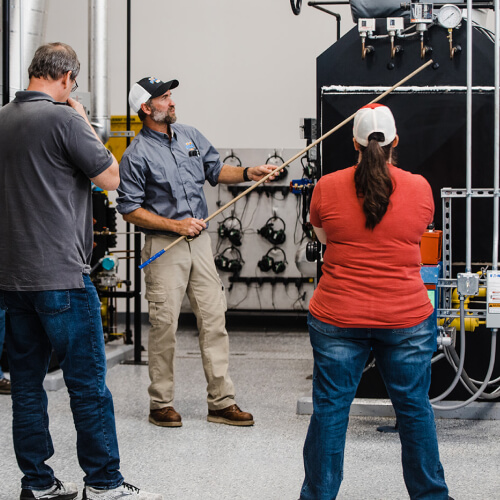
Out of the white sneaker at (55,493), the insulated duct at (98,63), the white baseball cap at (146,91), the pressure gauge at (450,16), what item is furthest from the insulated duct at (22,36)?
the white sneaker at (55,493)

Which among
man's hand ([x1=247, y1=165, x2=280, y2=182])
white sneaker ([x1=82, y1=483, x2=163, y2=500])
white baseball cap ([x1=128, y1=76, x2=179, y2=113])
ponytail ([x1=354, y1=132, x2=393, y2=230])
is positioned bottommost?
white sneaker ([x1=82, y1=483, x2=163, y2=500])

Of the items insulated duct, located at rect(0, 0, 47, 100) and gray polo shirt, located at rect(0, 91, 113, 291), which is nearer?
gray polo shirt, located at rect(0, 91, 113, 291)

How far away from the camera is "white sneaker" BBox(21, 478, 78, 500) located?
2.60 m

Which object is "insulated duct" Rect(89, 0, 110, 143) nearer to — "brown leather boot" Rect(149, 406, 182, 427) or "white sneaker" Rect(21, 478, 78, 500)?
"brown leather boot" Rect(149, 406, 182, 427)

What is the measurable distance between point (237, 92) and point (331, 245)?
17.7ft

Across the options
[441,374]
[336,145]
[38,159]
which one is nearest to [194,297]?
[336,145]

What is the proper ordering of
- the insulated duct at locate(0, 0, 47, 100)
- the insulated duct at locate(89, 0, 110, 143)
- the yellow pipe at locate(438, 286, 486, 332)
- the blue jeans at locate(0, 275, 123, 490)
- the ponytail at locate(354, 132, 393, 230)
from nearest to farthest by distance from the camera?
the ponytail at locate(354, 132, 393, 230), the blue jeans at locate(0, 275, 123, 490), the yellow pipe at locate(438, 286, 486, 332), the insulated duct at locate(0, 0, 47, 100), the insulated duct at locate(89, 0, 110, 143)

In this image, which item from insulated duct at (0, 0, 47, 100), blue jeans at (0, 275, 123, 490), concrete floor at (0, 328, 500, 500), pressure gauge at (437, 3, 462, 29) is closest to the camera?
blue jeans at (0, 275, 123, 490)

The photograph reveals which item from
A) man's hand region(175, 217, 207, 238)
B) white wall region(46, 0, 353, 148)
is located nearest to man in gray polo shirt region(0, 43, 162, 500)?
man's hand region(175, 217, 207, 238)

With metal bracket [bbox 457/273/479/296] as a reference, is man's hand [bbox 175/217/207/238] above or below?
above

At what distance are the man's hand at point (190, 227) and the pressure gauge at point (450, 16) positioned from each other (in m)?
1.50

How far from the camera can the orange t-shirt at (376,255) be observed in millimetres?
2230

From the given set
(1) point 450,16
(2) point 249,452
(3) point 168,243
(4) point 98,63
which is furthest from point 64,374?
(4) point 98,63

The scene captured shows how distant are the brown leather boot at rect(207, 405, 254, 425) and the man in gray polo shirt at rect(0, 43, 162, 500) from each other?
122cm
